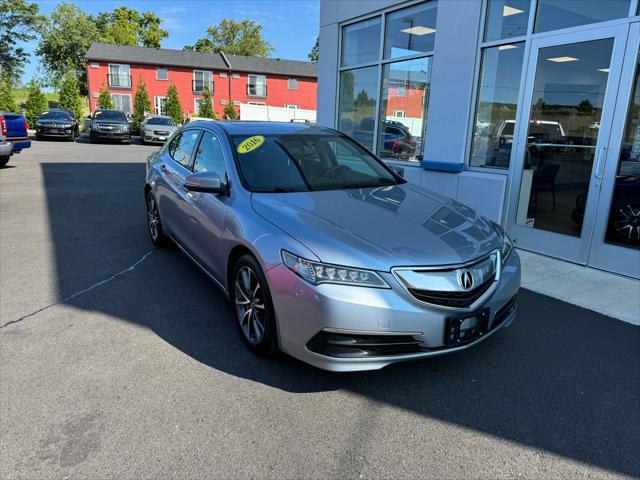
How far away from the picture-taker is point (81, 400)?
2781mm

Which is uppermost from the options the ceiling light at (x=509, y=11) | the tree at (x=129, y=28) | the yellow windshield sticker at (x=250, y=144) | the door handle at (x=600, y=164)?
the tree at (x=129, y=28)

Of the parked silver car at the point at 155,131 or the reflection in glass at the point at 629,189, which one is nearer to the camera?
the reflection in glass at the point at 629,189

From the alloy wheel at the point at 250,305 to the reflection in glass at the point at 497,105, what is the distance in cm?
464

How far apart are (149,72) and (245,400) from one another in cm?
4532

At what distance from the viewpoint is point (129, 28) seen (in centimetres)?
6191

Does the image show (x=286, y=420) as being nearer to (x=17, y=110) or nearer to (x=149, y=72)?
(x=17, y=110)

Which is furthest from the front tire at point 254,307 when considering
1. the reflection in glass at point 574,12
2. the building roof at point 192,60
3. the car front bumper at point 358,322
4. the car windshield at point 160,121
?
the building roof at point 192,60

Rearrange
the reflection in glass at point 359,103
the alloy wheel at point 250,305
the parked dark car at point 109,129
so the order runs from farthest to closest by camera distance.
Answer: the parked dark car at point 109,129 < the reflection in glass at point 359,103 < the alloy wheel at point 250,305

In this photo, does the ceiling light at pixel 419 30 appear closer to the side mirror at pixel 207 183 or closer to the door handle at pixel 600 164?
the door handle at pixel 600 164

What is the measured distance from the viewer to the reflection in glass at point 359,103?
903 centimetres

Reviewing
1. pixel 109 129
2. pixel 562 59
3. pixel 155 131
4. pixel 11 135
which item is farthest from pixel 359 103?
pixel 109 129

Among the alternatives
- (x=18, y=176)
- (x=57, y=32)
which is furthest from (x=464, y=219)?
(x=57, y=32)

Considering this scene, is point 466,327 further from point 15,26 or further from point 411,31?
point 15,26

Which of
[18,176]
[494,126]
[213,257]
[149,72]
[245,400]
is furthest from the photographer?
[149,72]
